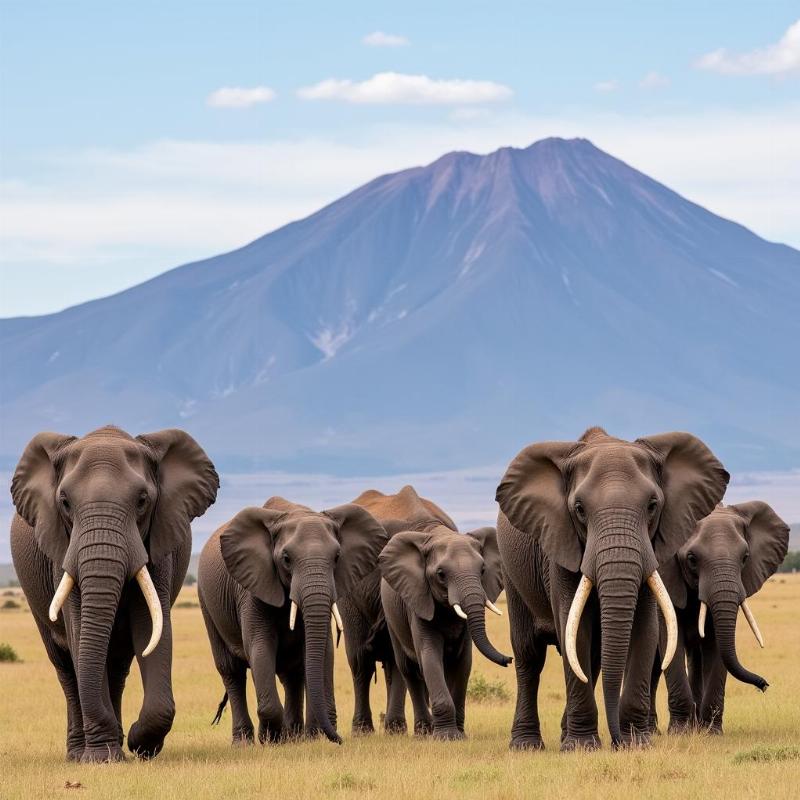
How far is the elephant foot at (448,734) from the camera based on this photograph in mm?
21562

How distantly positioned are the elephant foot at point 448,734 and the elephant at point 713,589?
2.19 metres

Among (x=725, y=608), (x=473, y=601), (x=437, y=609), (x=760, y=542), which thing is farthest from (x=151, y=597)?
(x=760, y=542)

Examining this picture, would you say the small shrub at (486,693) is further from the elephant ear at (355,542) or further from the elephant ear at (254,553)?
the elephant ear at (254,553)

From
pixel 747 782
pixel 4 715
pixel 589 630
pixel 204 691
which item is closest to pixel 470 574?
pixel 589 630

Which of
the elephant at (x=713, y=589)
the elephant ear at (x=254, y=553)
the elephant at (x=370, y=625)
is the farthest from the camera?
the elephant at (x=370, y=625)

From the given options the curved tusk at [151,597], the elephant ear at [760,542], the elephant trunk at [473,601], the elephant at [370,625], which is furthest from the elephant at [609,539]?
the elephant at [370,625]

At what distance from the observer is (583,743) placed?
1809 centimetres

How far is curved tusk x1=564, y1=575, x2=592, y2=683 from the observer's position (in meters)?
17.2

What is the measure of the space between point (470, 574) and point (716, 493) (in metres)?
4.50

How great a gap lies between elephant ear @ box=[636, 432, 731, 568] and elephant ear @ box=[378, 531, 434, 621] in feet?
16.3

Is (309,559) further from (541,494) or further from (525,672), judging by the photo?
(541,494)

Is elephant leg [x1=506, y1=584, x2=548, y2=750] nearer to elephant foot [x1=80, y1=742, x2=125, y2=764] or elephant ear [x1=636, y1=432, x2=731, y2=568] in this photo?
elephant ear [x1=636, y1=432, x2=731, y2=568]

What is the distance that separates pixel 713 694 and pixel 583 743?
11.9ft

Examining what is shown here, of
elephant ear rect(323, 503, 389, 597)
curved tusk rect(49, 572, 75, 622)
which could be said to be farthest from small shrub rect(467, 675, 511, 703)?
curved tusk rect(49, 572, 75, 622)
